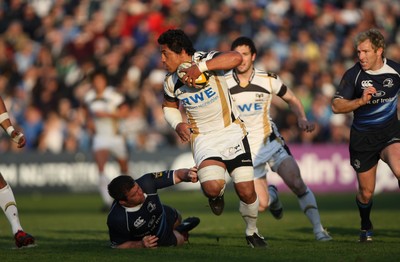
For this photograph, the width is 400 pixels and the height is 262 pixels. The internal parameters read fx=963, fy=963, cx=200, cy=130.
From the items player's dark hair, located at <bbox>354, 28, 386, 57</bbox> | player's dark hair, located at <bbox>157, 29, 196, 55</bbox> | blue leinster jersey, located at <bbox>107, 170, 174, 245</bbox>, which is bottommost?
blue leinster jersey, located at <bbox>107, 170, 174, 245</bbox>

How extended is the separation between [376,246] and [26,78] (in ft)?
62.0

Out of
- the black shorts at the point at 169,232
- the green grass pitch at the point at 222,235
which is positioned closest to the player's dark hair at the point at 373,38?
the green grass pitch at the point at 222,235

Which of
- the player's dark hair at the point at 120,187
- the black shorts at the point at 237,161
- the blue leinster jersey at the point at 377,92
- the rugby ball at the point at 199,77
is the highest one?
the rugby ball at the point at 199,77

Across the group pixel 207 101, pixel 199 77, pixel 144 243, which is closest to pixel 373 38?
pixel 207 101

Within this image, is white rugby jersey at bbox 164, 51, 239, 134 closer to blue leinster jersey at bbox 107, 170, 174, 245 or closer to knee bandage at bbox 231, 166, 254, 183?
knee bandage at bbox 231, 166, 254, 183

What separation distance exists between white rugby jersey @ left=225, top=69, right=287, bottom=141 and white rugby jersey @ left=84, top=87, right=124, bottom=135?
7181mm

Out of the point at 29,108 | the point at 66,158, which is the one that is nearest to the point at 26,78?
the point at 29,108

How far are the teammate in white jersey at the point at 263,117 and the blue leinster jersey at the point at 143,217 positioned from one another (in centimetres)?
243

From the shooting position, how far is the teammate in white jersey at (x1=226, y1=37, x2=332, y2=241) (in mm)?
14406

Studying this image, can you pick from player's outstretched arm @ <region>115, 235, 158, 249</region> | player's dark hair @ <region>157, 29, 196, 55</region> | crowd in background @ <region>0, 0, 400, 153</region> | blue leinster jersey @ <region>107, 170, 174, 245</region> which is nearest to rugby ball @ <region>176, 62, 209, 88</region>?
player's dark hair @ <region>157, 29, 196, 55</region>

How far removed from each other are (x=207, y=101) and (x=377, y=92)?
7.70 feet

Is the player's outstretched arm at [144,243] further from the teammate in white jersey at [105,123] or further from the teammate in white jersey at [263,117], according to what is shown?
the teammate in white jersey at [105,123]

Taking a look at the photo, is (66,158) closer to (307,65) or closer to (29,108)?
(29,108)

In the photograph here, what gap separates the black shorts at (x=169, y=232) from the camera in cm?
1281
